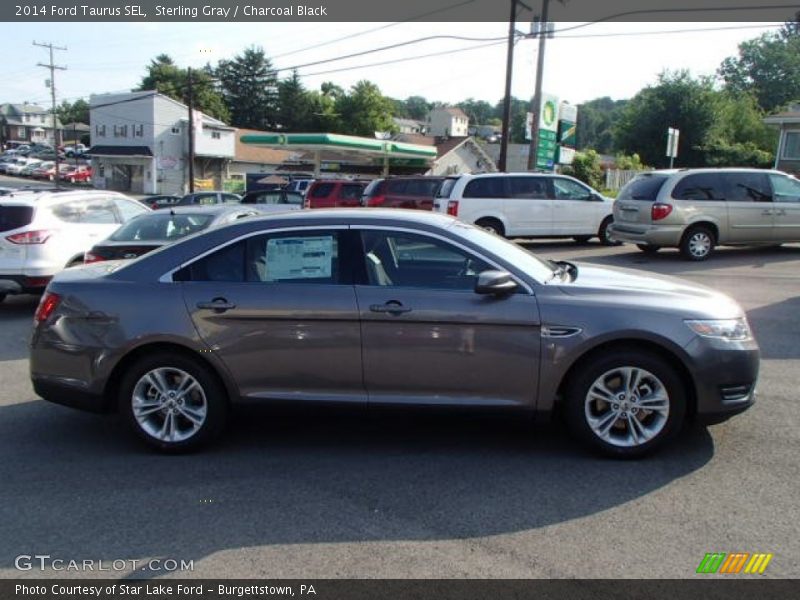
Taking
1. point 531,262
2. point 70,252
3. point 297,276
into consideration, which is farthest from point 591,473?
point 70,252

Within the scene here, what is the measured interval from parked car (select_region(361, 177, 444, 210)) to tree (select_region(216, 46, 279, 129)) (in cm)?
8255

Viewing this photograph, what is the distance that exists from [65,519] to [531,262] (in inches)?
130

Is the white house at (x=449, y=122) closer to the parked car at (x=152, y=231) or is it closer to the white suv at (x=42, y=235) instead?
the white suv at (x=42, y=235)

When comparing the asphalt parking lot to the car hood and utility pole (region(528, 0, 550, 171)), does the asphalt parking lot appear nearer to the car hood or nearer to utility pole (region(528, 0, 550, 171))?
the car hood

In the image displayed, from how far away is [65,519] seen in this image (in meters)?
3.68

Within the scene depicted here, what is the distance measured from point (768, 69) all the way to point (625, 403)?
304 feet

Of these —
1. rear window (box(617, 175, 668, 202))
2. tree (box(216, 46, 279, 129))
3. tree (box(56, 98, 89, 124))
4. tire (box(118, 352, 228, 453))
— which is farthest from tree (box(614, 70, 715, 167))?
tree (box(56, 98, 89, 124))

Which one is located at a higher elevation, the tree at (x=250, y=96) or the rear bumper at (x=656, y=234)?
the tree at (x=250, y=96)

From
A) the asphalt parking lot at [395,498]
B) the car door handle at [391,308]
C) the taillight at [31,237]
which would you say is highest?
the car door handle at [391,308]

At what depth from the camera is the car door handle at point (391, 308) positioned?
4.28m

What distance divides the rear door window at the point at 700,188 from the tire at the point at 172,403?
35.4ft

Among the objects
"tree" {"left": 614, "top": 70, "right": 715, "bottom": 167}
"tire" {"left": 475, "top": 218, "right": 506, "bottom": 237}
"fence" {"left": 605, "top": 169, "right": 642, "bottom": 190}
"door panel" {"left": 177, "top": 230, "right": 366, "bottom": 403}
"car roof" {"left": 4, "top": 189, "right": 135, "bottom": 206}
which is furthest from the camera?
"tree" {"left": 614, "top": 70, "right": 715, "bottom": 167}

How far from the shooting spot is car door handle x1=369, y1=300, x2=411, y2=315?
4.28 metres

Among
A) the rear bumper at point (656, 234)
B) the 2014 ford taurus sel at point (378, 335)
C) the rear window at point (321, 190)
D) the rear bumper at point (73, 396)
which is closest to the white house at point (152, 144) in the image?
the rear window at point (321, 190)
